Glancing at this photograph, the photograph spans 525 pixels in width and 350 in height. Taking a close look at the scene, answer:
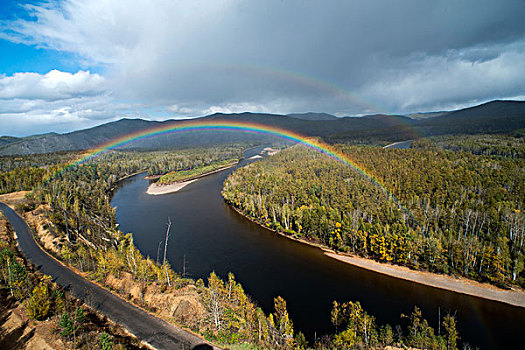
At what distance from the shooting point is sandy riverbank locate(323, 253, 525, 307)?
86.2 ft

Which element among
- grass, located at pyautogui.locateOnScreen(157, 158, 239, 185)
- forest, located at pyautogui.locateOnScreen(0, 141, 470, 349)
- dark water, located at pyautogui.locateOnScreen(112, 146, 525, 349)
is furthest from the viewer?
grass, located at pyautogui.locateOnScreen(157, 158, 239, 185)

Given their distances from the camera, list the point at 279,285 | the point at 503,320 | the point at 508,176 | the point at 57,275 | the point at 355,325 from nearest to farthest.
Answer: the point at 355,325 < the point at 503,320 < the point at 57,275 < the point at 279,285 < the point at 508,176

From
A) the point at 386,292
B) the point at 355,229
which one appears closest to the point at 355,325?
the point at 386,292

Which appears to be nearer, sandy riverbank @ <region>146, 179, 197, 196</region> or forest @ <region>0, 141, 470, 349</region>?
forest @ <region>0, 141, 470, 349</region>

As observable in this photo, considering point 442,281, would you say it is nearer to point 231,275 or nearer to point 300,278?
point 300,278

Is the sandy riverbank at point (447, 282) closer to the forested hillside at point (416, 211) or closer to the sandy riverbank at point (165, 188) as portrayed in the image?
the forested hillside at point (416, 211)

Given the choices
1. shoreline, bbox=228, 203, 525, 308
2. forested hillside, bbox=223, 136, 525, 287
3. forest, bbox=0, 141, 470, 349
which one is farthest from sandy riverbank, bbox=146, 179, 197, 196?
shoreline, bbox=228, 203, 525, 308

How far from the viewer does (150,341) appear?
18625mm

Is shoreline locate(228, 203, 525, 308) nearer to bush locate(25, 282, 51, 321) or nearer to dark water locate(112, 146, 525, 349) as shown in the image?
dark water locate(112, 146, 525, 349)

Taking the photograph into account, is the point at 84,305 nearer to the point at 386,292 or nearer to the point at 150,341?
the point at 150,341

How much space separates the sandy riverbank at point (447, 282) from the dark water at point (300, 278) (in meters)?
0.92

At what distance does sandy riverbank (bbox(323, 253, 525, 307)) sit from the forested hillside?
1056mm

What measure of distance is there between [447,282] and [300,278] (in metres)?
16.7

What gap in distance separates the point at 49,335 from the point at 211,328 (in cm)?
1157
